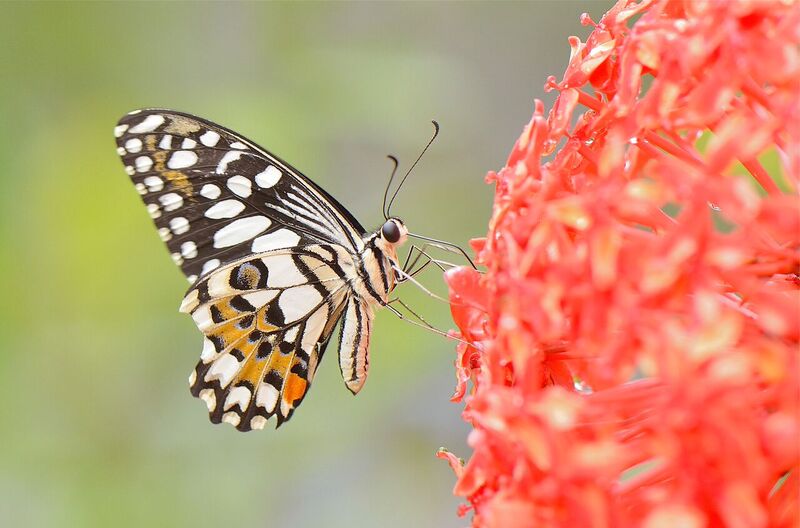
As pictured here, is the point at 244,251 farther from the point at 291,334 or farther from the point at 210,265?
the point at 291,334

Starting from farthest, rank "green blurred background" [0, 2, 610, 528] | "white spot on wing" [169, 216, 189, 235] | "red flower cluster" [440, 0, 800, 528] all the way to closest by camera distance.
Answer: "green blurred background" [0, 2, 610, 528]
"white spot on wing" [169, 216, 189, 235]
"red flower cluster" [440, 0, 800, 528]

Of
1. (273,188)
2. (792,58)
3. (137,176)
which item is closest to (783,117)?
(792,58)

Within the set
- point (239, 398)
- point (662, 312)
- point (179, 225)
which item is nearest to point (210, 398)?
point (239, 398)

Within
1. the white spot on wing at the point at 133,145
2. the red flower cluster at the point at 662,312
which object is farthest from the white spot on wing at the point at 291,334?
the red flower cluster at the point at 662,312

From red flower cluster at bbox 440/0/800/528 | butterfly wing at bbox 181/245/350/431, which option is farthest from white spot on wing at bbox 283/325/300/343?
red flower cluster at bbox 440/0/800/528

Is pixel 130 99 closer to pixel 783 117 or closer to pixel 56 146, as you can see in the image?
pixel 56 146

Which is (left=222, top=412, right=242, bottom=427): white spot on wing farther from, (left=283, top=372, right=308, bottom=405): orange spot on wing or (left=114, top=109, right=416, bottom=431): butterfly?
(left=283, top=372, right=308, bottom=405): orange spot on wing

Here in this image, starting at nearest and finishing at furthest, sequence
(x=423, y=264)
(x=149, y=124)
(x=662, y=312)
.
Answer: (x=662, y=312) < (x=149, y=124) < (x=423, y=264)
